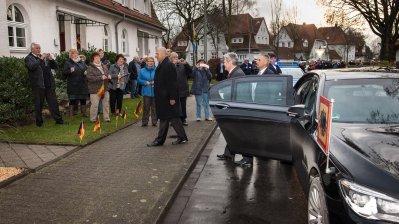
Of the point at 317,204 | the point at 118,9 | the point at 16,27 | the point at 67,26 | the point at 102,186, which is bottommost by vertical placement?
the point at 102,186

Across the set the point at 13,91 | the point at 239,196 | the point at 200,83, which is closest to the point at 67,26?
the point at 13,91

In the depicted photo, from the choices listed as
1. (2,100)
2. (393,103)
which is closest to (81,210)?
(393,103)

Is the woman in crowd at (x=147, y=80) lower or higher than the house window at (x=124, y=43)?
lower

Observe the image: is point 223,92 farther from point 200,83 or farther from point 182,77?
point 200,83

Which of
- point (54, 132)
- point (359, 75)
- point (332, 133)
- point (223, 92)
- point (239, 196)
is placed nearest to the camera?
point (332, 133)

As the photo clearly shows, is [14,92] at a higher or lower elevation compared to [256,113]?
higher

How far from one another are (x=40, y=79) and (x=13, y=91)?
2.33 ft

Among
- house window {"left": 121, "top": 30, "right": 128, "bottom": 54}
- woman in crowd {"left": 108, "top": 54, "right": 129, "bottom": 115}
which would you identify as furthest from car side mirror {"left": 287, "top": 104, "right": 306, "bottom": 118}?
house window {"left": 121, "top": 30, "right": 128, "bottom": 54}

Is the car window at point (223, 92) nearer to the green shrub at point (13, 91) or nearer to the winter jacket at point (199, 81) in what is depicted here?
the winter jacket at point (199, 81)

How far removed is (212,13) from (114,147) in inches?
1496

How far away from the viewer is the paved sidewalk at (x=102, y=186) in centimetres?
467

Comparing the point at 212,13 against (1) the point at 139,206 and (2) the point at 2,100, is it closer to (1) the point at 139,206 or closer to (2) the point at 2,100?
(2) the point at 2,100

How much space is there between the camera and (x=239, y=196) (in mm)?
5664

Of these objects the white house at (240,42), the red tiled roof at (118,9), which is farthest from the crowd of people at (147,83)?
the white house at (240,42)
